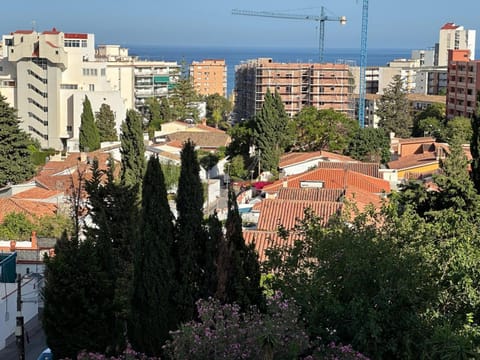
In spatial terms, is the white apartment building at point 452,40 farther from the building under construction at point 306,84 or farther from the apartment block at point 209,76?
the building under construction at point 306,84

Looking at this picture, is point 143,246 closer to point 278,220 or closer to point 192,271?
point 192,271

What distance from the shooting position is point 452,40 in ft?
381

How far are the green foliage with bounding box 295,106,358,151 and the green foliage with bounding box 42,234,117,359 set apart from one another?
3323 cm

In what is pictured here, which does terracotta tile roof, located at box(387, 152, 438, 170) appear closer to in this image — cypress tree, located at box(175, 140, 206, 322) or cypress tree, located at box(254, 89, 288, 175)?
cypress tree, located at box(254, 89, 288, 175)

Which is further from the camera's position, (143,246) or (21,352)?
(21,352)

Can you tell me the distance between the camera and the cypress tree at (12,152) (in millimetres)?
41781

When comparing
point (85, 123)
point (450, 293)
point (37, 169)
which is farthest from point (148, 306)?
point (85, 123)

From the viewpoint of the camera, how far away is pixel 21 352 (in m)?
13.0

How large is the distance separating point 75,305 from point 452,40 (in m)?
112

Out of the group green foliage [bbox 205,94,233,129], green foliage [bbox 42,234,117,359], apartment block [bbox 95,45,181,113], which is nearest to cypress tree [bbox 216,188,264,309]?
green foliage [bbox 42,234,117,359]

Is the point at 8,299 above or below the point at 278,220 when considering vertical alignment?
below

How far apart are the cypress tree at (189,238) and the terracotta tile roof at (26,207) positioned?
17678mm

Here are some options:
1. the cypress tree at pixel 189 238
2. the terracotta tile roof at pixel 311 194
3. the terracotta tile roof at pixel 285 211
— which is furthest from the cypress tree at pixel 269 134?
the cypress tree at pixel 189 238

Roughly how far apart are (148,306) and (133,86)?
227 feet
